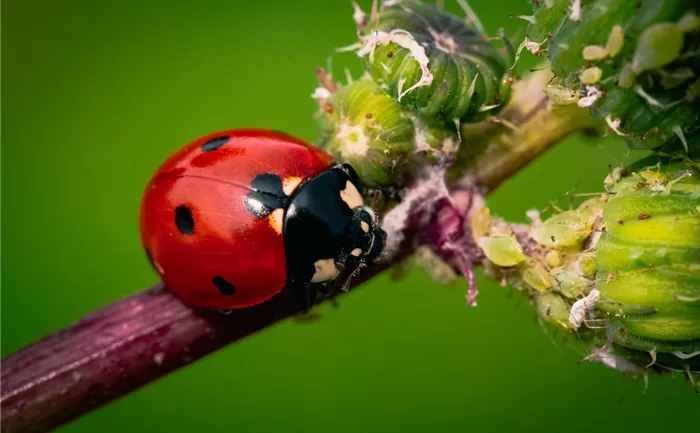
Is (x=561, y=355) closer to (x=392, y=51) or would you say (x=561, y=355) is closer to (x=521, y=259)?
(x=521, y=259)

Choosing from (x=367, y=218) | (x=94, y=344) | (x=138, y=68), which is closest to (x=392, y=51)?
(x=367, y=218)

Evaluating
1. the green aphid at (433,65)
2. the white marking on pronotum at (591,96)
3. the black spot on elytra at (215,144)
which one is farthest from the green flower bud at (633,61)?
the black spot on elytra at (215,144)

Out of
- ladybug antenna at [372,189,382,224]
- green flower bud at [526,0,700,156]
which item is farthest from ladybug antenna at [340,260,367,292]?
green flower bud at [526,0,700,156]

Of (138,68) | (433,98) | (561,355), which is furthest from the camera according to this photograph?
(138,68)

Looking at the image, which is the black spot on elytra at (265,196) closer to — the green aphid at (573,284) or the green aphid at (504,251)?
the green aphid at (504,251)

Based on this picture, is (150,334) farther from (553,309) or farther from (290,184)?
(553,309)

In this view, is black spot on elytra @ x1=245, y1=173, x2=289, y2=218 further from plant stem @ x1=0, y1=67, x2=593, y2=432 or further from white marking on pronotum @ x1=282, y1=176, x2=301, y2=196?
plant stem @ x1=0, y1=67, x2=593, y2=432
